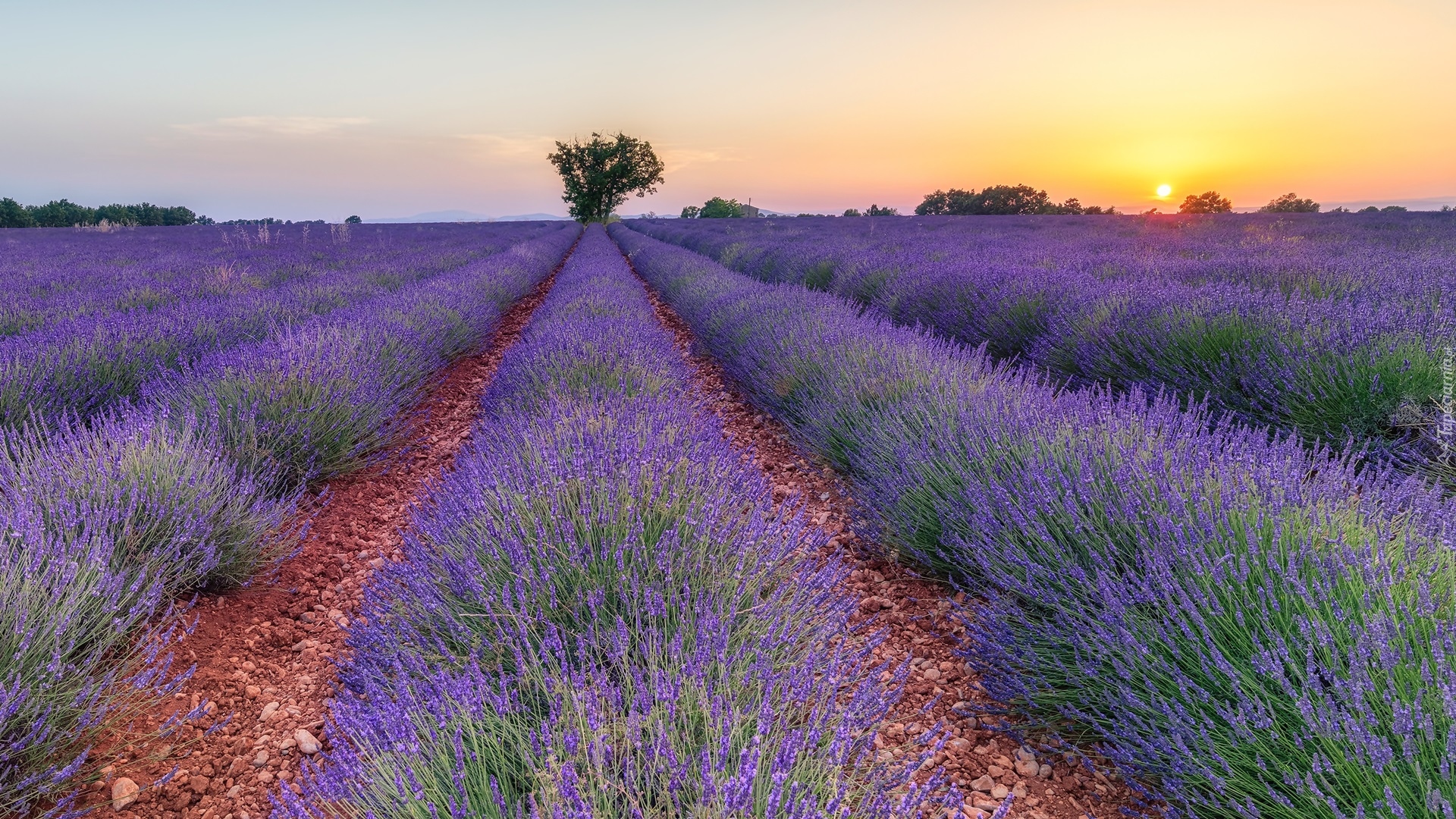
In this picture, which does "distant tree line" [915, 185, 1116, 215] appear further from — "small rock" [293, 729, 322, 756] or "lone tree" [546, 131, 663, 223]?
"small rock" [293, 729, 322, 756]

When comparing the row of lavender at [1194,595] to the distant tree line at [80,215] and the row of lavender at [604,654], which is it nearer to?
the row of lavender at [604,654]

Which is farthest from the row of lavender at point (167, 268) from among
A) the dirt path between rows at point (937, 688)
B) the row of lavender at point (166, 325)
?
the dirt path between rows at point (937, 688)

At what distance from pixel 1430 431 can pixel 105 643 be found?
15.2 feet

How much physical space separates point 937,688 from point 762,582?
2.45 feet

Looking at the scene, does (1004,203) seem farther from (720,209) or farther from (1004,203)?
(720,209)

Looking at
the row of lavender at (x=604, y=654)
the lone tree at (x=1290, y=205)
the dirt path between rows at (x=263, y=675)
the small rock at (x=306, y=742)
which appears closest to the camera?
the row of lavender at (x=604, y=654)

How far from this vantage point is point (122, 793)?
170 cm

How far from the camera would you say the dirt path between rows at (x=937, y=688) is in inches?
64.7

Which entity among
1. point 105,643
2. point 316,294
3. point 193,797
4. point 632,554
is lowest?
point 193,797

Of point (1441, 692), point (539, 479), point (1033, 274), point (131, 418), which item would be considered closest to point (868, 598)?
point (539, 479)

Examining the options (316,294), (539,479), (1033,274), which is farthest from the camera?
(316,294)

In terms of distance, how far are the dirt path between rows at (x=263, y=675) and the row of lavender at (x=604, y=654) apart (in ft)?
1.00

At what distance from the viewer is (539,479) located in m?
→ 2.18

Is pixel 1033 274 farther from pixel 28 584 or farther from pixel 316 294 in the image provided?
pixel 316 294
